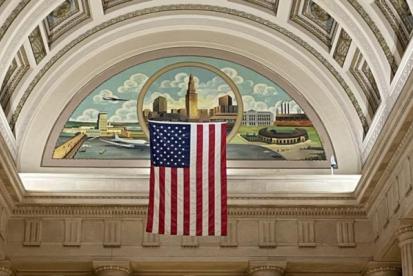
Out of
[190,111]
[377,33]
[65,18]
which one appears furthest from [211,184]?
[65,18]

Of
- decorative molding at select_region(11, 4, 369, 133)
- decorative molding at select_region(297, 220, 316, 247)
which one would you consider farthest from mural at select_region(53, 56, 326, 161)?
decorative molding at select_region(297, 220, 316, 247)

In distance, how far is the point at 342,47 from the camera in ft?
76.8

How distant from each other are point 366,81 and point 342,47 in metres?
0.98

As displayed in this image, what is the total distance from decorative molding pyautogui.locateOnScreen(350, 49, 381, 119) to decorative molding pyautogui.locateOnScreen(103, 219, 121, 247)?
6.35m

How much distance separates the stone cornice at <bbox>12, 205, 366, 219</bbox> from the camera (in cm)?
2348

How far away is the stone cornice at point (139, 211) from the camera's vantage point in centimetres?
2348

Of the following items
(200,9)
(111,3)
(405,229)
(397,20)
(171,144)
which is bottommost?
(405,229)

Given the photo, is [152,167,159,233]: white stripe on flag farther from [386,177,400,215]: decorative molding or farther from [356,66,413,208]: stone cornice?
[386,177,400,215]: decorative molding

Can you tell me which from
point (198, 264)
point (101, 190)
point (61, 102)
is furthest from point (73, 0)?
point (198, 264)

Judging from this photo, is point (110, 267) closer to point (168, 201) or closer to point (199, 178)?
point (168, 201)

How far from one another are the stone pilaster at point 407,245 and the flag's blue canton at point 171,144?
455 centimetres

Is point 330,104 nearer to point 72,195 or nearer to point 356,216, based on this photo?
point 356,216

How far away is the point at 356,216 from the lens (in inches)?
932

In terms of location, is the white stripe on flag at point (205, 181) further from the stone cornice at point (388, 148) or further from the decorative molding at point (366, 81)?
the decorative molding at point (366, 81)
